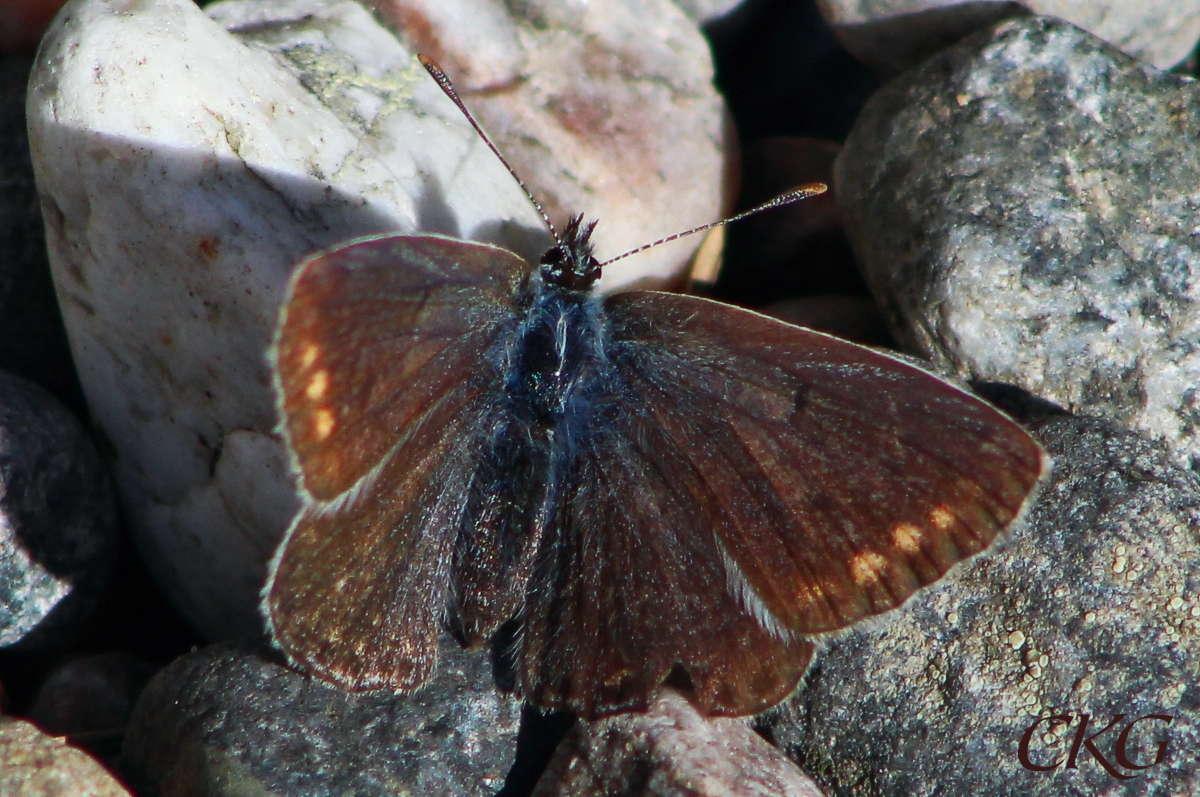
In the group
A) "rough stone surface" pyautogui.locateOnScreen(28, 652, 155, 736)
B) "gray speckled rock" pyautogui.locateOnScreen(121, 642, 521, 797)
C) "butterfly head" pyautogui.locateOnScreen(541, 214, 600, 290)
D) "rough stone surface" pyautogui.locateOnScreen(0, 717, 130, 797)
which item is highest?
"butterfly head" pyautogui.locateOnScreen(541, 214, 600, 290)

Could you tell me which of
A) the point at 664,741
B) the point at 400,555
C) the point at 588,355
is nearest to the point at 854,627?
the point at 664,741

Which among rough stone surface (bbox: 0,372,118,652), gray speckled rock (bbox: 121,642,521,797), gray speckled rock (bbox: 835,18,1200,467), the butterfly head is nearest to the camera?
gray speckled rock (bbox: 121,642,521,797)

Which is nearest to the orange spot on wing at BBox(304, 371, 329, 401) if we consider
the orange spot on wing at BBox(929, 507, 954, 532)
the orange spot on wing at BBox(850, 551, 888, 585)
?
the orange spot on wing at BBox(850, 551, 888, 585)

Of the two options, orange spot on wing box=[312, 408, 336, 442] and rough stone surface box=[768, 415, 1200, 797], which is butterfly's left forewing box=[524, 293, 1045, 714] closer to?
rough stone surface box=[768, 415, 1200, 797]

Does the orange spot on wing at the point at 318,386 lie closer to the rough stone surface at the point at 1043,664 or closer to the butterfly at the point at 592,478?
the butterfly at the point at 592,478

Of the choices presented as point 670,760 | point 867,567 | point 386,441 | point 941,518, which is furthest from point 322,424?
point 941,518

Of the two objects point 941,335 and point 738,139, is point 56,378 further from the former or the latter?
point 941,335

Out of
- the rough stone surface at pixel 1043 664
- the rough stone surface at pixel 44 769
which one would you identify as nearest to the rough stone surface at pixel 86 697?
the rough stone surface at pixel 44 769
